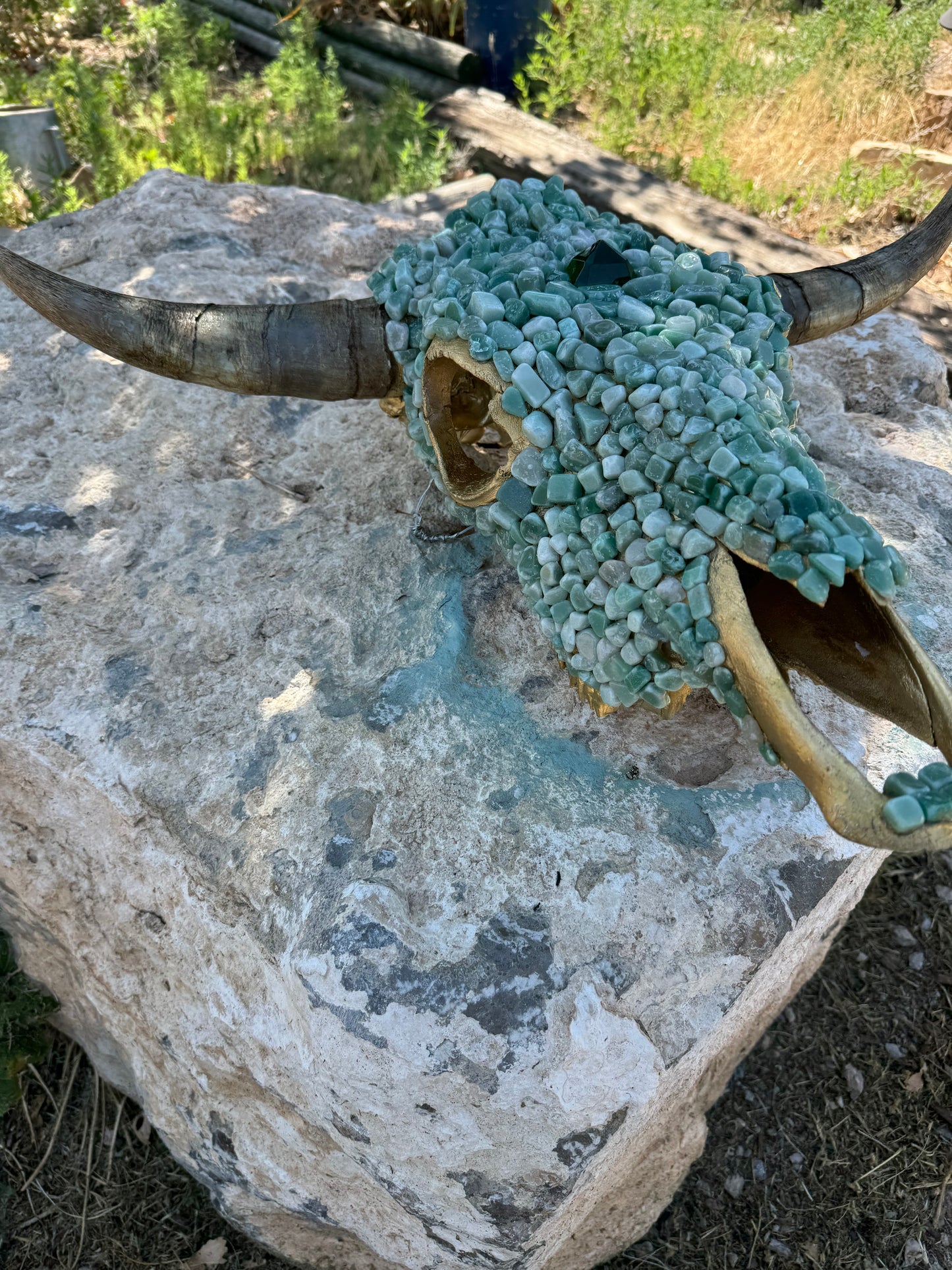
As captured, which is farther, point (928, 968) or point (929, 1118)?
point (928, 968)

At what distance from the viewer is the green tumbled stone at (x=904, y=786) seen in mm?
1571

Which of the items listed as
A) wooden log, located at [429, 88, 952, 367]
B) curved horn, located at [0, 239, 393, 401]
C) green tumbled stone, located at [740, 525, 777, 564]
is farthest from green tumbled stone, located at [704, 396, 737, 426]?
wooden log, located at [429, 88, 952, 367]

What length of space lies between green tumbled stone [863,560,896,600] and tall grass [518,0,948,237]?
4819mm

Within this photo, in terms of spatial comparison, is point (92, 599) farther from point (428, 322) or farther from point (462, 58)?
point (462, 58)

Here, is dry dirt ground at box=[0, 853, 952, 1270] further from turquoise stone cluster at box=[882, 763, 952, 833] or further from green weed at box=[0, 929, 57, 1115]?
turquoise stone cluster at box=[882, 763, 952, 833]

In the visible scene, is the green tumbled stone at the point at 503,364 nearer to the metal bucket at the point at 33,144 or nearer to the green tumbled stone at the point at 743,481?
the green tumbled stone at the point at 743,481

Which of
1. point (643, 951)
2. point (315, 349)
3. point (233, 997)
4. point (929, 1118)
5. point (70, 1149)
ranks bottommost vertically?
point (70, 1149)

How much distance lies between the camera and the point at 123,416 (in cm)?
319

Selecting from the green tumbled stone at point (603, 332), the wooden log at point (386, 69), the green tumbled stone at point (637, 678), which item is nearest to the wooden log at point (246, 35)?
the wooden log at point (386, 69)

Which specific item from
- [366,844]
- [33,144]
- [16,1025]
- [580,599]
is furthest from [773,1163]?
[33,144]

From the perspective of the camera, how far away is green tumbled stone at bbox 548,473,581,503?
2.02m

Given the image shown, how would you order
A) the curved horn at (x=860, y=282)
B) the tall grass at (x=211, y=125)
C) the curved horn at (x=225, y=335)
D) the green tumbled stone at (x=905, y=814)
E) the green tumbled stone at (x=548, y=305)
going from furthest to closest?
1. the tall grass at (x=211, y=125)
2. the curved horn at (x=860, y=282)
3. the curved horn at (x=225, y=335)
4. the green tumbled stone at (x=548, y=305)
5. the green tumbled stone at (x=905, y=814)

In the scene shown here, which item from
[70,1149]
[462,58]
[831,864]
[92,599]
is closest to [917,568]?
[831,864]

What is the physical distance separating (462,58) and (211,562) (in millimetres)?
5622
